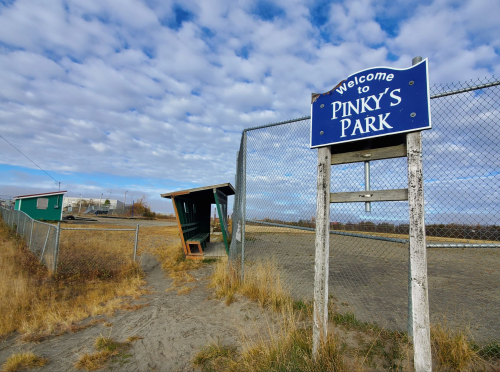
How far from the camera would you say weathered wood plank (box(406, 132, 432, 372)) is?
86.2 inches

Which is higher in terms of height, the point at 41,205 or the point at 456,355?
the point at 41,205

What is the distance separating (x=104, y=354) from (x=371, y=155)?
12.5 ft

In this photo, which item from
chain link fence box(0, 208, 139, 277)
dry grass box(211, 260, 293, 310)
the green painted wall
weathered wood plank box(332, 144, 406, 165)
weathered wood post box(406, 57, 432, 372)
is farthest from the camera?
the green painted wall

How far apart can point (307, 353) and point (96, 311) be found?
3853 millimetres

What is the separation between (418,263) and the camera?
2.22 meters

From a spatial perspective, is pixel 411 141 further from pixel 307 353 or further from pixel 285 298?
pixel 285 298

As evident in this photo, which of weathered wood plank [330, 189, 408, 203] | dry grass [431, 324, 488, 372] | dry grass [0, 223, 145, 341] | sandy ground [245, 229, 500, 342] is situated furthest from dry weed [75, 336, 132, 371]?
dry grass [431, 324, 488, 372]

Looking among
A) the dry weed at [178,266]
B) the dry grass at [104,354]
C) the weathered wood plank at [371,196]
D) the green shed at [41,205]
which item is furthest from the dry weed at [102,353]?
the green shed at [41,205]

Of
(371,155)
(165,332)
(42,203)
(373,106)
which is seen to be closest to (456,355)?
(371,155)

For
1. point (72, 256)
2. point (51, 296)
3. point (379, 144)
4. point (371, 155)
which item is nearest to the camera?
point (371, 155)

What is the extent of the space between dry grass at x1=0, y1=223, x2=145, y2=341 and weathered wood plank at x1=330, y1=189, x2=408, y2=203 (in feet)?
14.0

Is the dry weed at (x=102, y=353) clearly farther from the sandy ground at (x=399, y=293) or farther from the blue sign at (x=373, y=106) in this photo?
the blue sign at (x=373, y=106)

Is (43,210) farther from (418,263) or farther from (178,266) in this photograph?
(418,263)

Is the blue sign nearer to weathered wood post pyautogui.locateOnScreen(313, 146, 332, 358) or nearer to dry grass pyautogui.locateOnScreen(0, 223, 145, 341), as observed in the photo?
weathered wood post pyautogui.locateOnScreen(313, 146, 332, 358)
